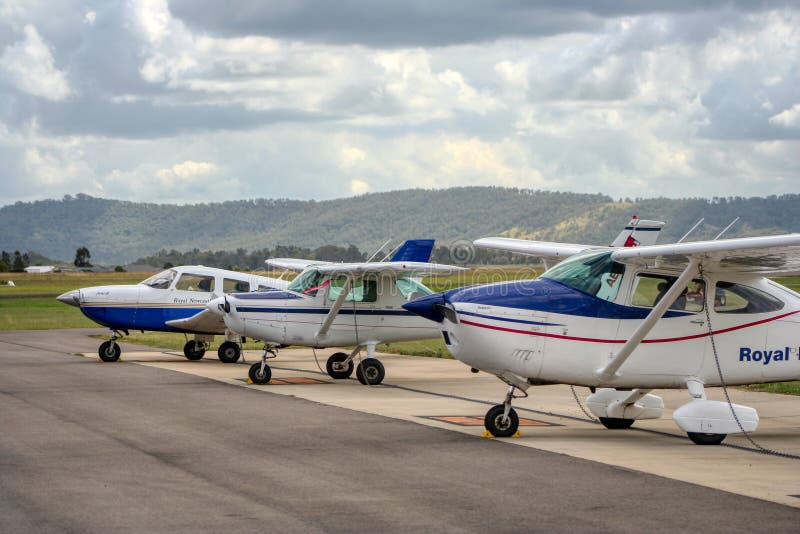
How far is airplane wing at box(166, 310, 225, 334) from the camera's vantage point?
87.5 ft

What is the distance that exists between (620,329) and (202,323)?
15414 mm

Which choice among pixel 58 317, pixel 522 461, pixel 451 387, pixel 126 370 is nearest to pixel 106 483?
pixel 522 461

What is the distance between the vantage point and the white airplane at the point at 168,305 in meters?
27.2

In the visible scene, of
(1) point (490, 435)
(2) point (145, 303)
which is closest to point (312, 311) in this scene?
(2) point (145, 303)

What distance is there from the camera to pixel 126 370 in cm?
2417

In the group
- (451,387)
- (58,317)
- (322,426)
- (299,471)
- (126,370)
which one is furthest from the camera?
(58,317)

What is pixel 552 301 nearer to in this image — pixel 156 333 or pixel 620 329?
pixel 620 329

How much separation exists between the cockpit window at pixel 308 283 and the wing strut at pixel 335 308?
0.52 meters

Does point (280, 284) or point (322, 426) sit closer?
point (322, 426)

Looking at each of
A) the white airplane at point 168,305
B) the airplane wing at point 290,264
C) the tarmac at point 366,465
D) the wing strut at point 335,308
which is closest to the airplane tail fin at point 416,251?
the wing strut at point 335,308

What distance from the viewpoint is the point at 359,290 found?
72.0ft

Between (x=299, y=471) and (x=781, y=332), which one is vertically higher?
(x=781, y=332)

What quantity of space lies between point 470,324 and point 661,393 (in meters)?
6.83

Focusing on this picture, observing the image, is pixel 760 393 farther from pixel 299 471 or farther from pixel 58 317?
pixel 58 317
